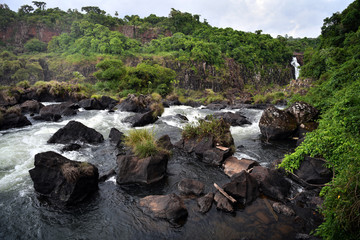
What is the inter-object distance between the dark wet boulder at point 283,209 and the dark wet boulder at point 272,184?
19.0 inches

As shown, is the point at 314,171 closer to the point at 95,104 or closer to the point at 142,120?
the point at 142,120

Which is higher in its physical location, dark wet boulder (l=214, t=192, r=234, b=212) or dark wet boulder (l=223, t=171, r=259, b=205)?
dark wet boulder (l=223, t=171, r=259, b=205)

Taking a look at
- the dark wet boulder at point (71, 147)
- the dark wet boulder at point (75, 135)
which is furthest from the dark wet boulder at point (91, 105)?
the dark wet boulder at point (71, 147)

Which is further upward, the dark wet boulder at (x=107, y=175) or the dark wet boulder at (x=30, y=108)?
the dark wet boulder at (x=107, y=175)

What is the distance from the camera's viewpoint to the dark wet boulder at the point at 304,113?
11734 mm

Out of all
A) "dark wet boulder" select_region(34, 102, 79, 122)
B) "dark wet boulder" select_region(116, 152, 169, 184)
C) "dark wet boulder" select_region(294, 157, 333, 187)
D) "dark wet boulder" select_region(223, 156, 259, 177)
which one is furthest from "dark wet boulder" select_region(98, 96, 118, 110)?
"dark wet boulder" select_region(294, 157, 333, 187)

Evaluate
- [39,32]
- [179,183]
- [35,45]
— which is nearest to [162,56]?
[35,45]

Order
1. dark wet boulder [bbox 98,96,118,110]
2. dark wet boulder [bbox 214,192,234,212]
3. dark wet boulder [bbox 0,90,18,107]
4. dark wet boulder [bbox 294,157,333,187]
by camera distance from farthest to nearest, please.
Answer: dark wet boulder [bbox 98,96,118,110] → dark wet boulder [bbox 0,90,18,107] → dark wet boulder [bbox 294,157,333,187] → dark wet boulder [bbox 214,192,234,212]

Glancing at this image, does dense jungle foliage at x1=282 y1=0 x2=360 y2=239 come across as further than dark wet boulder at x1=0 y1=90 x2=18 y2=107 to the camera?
No

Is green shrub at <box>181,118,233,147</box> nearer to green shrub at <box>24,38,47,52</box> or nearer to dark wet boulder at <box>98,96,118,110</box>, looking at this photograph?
dark wet boulder at <box>98,96,118,110</box>

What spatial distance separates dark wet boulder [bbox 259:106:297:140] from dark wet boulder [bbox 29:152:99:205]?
35.3 feet

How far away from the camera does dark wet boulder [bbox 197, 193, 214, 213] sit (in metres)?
5.78

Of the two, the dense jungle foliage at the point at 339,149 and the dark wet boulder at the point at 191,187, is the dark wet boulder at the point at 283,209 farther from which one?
the dark wet boulder at the point at 191,187

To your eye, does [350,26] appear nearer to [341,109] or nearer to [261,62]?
[341,109]
